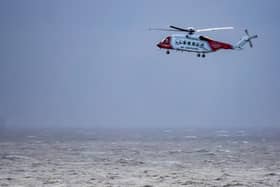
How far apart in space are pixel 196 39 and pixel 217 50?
2504 millimetres

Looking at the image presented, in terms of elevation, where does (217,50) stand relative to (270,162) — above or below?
above

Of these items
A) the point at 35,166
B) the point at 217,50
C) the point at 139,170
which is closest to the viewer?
the point at 217,50

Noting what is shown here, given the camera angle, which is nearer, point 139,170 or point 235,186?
point 235,186

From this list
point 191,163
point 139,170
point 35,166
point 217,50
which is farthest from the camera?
point 191,163

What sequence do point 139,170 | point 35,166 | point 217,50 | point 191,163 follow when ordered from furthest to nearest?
1. point 191,163
2. point 35,166
3. point 139,170
4. point 217,50

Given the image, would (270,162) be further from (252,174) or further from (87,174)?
(87,174)

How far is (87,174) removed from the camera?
82.0 metres

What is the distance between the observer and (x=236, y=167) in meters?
97.0

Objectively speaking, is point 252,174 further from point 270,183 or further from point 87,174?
point 87,174

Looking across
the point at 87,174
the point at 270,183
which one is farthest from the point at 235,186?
the point at 87,174

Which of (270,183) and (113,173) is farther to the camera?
(113,173)

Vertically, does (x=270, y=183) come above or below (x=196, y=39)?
below

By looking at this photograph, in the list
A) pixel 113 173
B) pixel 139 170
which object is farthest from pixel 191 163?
→ pixel 113 173

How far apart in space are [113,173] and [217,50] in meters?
39.6
